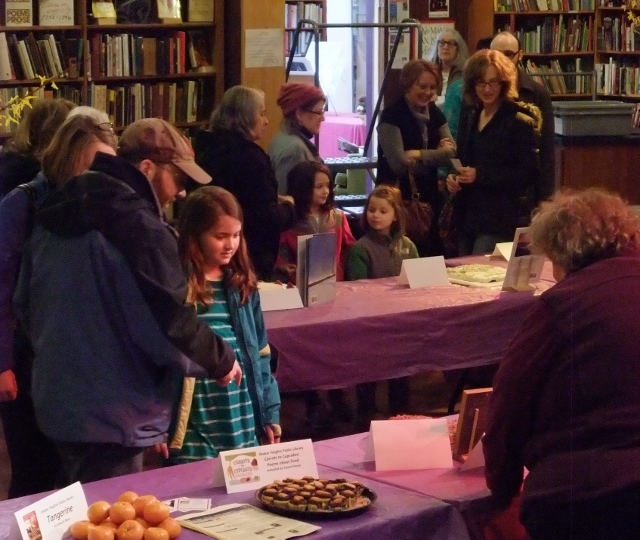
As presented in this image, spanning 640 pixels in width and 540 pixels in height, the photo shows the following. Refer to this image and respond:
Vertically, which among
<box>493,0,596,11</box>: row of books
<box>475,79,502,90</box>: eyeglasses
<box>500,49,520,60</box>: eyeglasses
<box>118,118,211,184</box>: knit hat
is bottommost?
<box>118,118,211,184</box>: knit hat

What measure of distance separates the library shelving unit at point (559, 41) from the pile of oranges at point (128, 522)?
25.4ft

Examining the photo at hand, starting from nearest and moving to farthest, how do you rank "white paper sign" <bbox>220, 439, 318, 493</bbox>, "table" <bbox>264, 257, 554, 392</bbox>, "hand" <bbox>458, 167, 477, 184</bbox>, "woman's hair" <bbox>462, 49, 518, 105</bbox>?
"white paper sign" <bbox>220, 439, 318, 493</bbox> → "table" <bbox>264, 257, 554, 392</bbox> → "woman's hair" <bbox>462, 49, 518, 105</bbox> → "hand" <bbox>458, 167, 477, 184</bbox>

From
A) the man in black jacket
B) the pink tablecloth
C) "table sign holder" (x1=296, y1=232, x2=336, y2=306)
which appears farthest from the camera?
the pink tablecloth

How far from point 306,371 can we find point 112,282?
4.78 ft

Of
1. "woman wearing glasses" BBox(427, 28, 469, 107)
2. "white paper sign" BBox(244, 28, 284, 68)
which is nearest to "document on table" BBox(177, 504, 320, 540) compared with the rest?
"woman wearing glasses" BBox(427, 28, 469, 107)

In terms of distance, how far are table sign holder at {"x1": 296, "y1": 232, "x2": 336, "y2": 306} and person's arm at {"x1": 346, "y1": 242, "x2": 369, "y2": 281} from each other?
528 millimetres

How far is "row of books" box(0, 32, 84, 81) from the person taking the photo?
6.63 metres

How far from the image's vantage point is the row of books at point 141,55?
700 centimetres

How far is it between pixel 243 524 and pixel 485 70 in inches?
127

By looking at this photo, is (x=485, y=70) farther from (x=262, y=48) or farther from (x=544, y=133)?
(x=262, y=48)

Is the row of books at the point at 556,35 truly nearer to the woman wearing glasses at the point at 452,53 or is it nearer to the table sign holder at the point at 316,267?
the woman wearing glasses at the point at 452,53

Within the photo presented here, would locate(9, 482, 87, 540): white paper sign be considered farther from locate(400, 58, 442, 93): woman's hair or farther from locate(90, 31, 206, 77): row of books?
locate(90, 31, 206, 77): row of books

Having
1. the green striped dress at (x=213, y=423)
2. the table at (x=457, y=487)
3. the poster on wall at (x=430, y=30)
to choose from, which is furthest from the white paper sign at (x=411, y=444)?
the poster on wall at (x=430, y=30)

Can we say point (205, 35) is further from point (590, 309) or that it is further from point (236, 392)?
point (590, 309)
